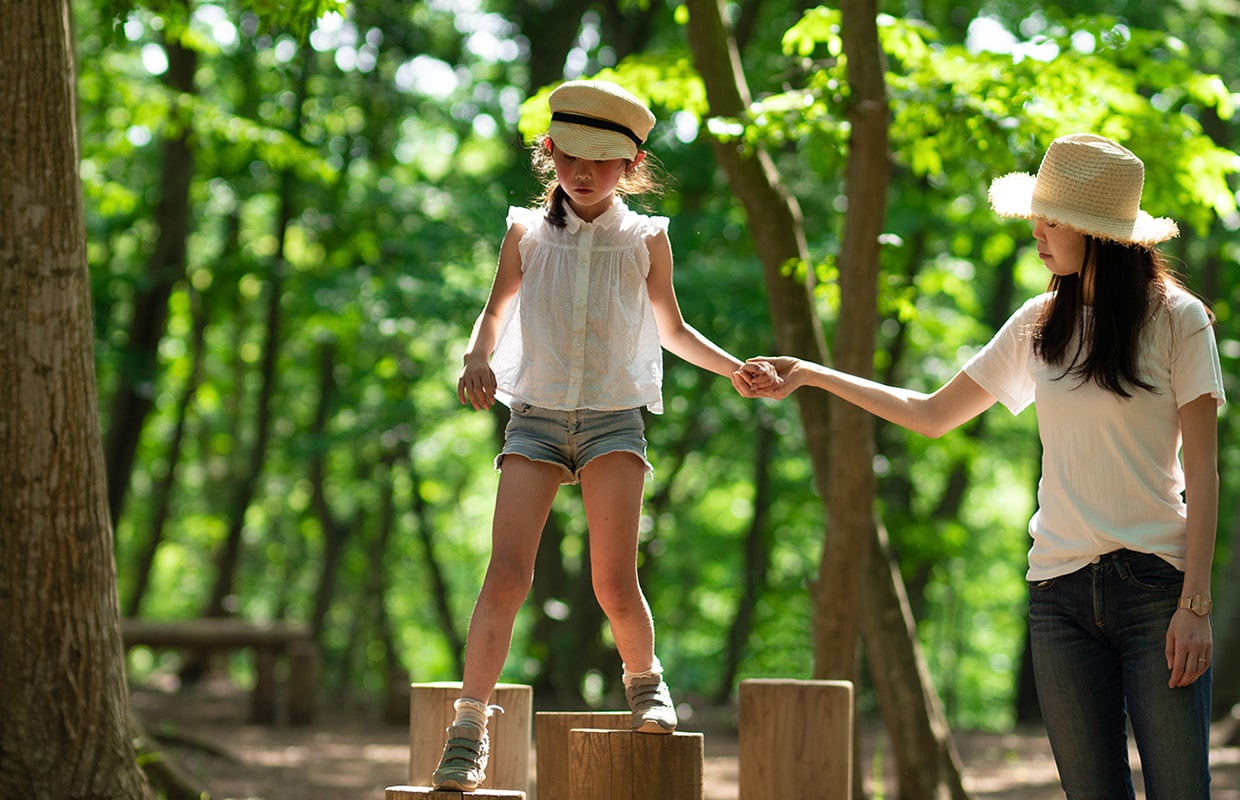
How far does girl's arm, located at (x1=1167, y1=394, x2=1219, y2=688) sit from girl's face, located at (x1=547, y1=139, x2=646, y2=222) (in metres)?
1.58

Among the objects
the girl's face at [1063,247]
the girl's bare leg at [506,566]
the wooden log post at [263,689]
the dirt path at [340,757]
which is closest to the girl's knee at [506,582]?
the girl's bare leg at [506,566]

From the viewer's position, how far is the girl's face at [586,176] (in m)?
3.46

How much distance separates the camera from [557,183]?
11.9 ft

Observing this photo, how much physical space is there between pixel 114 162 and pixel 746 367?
607 inches

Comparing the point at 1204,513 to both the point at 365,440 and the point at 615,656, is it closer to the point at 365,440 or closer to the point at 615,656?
the point at 615,656

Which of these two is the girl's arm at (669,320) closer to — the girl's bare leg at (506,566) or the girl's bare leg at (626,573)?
the girl's bare leg at (626,573)

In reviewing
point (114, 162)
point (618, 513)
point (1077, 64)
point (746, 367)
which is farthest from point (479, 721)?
point (114, 162)

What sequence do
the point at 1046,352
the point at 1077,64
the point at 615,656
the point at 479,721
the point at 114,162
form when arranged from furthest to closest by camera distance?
the point at 114,162 → the point at 615,656 → the point at 1077,64 → the point at 479,721 → the point at 1046,352

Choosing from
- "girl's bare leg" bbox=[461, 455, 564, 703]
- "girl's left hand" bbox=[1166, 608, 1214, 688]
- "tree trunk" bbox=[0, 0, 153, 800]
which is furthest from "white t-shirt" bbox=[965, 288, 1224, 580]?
"tree trunk" bbox=[0, 0, 153, 800]

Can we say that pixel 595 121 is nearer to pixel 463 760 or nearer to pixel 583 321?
pixel 583 321

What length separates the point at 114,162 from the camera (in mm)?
16953

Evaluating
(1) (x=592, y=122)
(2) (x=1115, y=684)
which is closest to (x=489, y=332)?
(1) (x=592, y=122)

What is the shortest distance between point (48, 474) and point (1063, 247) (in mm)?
3091

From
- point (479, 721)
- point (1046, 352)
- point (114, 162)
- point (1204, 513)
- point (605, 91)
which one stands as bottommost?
point (479, 721)
